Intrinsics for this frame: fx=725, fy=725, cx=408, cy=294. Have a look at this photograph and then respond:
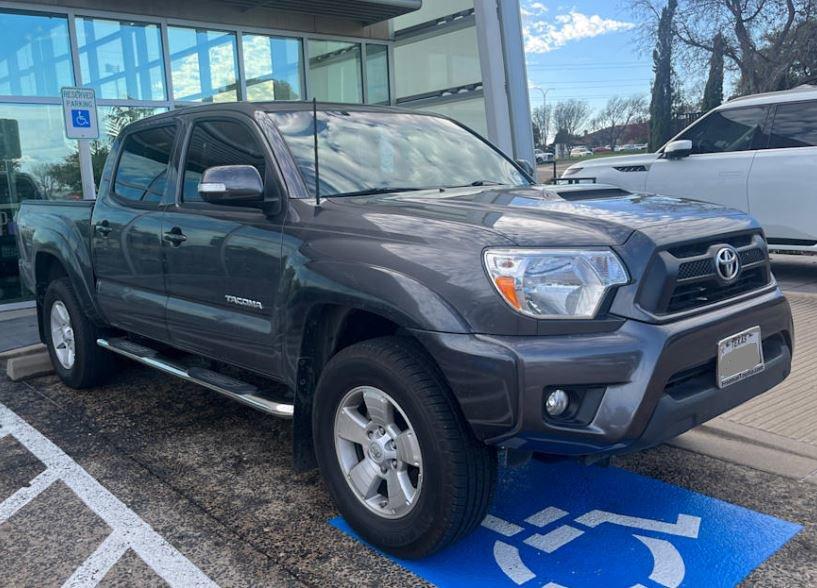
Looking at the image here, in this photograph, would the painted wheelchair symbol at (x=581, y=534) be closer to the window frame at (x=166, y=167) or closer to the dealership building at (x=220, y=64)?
the window frame at (x=166, y=167)

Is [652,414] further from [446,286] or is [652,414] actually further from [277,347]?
[277,347]

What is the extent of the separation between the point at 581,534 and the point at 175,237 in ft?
8.45

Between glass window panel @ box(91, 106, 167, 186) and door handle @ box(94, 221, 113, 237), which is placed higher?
glass window panel @ box(91, 106, 167, 186)

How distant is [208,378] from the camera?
12.6 ft

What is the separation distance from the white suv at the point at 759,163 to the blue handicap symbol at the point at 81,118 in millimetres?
6087

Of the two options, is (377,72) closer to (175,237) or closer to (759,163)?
(759,163)

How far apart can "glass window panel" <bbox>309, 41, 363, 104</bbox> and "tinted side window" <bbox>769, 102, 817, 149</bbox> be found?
21.8ft

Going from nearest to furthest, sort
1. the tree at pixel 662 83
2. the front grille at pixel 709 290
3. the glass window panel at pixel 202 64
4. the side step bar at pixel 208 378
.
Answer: the front grille at pixel 709 290 < the side step bar at pixel 208 378 < the glass window panel at pixel 202 64 < the tree at pixel 662 83

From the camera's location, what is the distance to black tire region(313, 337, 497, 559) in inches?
102

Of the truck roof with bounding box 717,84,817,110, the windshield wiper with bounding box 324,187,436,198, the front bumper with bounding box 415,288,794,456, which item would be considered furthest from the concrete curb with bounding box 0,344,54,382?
the truck roof with bounding box 717,84,817,110

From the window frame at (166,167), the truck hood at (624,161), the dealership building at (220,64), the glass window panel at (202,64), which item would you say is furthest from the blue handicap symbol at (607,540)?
the glass window panel at (202,64)

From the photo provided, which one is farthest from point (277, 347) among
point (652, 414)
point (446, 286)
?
point (652, 414)

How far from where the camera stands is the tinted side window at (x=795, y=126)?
7453mm

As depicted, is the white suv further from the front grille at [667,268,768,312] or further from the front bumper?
the front bumper
